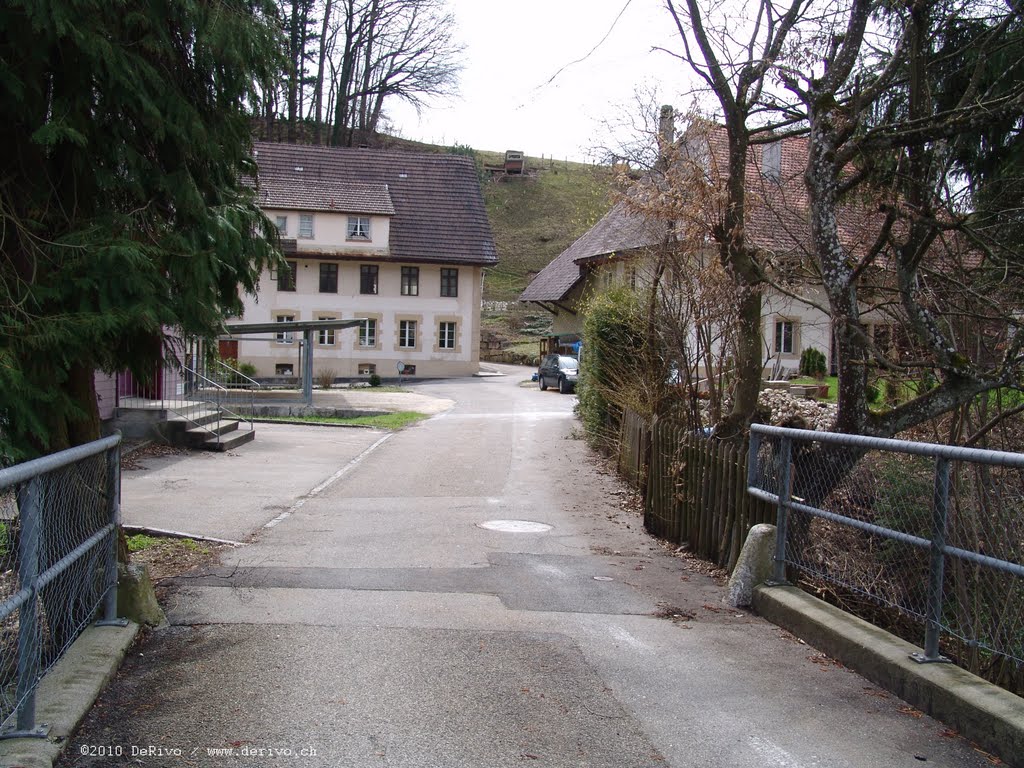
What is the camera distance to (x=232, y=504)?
11688mm

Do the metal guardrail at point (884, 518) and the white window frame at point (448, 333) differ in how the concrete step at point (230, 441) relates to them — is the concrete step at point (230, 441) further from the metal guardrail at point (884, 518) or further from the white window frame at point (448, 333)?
the white window frame at point (448, 333)

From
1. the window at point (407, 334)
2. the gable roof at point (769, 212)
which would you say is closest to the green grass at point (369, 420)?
the gable roof at point (769, 212)

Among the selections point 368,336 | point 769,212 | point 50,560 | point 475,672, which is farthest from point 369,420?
point 368,336

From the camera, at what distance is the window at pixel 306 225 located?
149ft

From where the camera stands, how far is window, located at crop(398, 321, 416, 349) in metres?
46.5

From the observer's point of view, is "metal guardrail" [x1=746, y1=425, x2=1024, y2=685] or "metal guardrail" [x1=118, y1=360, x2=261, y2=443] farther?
"metal guardrail" [x1=118, y1=360, x2=261, y2=443]

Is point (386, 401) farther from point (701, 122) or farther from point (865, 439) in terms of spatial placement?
point (865, 439)

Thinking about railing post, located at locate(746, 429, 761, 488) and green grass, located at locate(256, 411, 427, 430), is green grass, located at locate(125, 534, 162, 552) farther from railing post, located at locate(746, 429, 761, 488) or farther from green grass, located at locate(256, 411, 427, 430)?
green grass, located at locate(256, 411, 427, 430)

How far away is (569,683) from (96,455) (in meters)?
2.88

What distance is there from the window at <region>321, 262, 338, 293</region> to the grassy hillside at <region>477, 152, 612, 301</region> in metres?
27.9

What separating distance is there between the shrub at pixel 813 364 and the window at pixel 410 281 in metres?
20.6

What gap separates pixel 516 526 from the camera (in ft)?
34.7

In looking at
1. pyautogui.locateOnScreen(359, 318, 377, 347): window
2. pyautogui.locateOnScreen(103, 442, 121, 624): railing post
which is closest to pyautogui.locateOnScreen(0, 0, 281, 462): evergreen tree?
pyautogui.locateOnScreen(103, 442, 121, 624): railing post

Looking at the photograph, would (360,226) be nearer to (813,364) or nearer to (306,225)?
(306,225)
